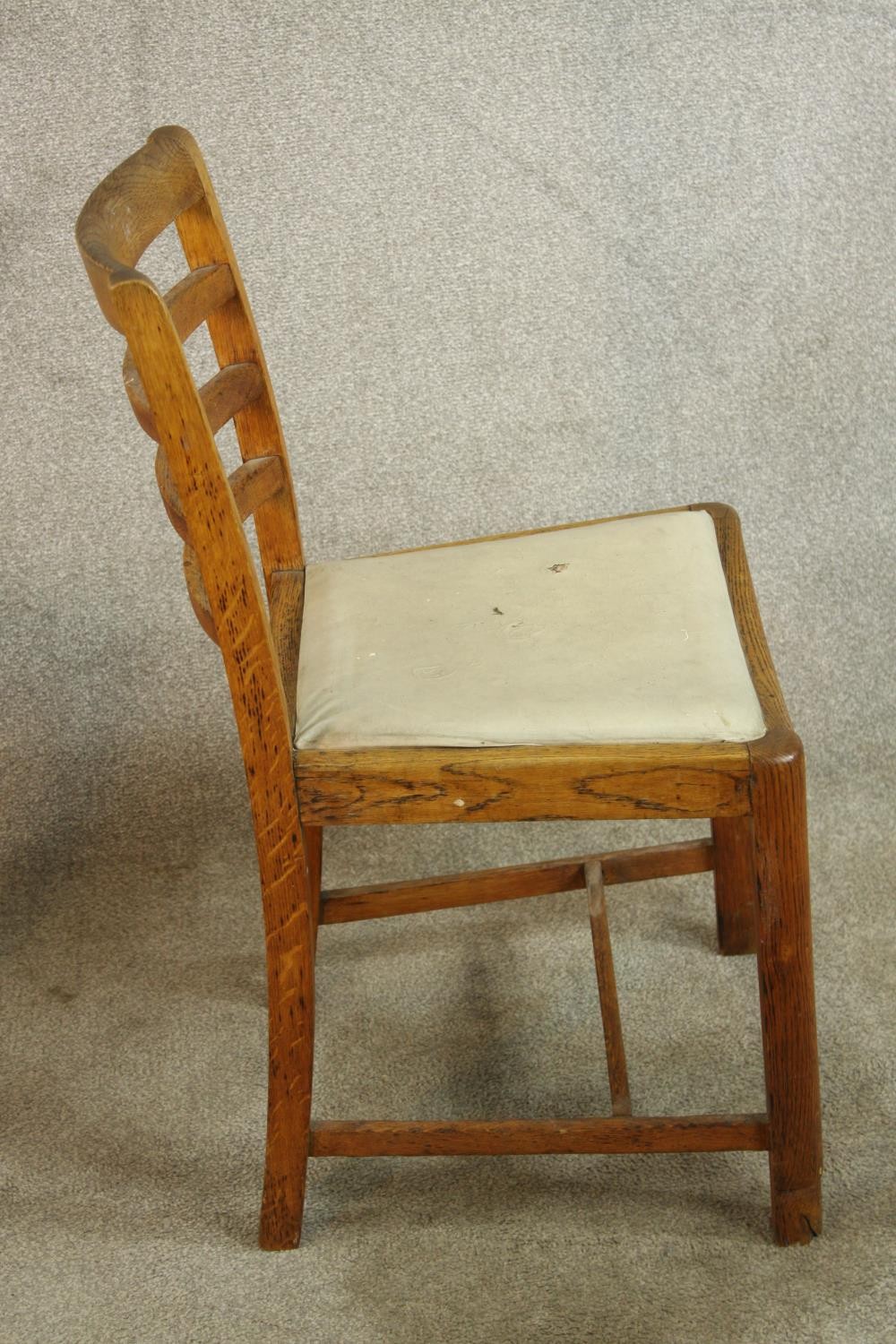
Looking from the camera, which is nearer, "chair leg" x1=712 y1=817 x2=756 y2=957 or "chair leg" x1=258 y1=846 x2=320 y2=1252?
"chair leg" x1=258 y1=846 x2=320 y2=1252

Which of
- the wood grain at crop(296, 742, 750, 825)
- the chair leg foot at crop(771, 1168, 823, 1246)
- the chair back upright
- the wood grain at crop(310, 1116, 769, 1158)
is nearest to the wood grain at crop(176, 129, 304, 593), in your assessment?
the chair back upright

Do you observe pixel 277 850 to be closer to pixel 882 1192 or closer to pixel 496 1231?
pixel 496 1231

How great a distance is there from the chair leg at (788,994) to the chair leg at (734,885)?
300 millimetres

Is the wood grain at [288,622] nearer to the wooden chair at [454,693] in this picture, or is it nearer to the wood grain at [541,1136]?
the wooden chair at [454,693]

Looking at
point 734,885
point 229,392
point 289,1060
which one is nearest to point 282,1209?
point 289,1060

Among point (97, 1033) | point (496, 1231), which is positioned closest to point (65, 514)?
point (97, 1033)

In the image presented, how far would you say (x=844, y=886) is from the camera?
1.55 m

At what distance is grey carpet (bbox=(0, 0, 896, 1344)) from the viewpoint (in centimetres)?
132

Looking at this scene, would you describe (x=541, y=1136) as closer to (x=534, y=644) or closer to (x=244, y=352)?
(x=534, y=644)

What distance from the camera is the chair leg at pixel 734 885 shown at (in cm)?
140

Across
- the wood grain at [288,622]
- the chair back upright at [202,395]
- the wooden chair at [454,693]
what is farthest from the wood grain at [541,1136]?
the wood grain at [288,622]

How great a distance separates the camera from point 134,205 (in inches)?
39.0

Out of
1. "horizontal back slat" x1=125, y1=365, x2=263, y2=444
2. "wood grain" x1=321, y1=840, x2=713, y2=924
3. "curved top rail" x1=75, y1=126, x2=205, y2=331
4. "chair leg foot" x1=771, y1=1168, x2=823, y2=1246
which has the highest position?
"curved top rail" x1=75, y1=126, x2=205, y2=331

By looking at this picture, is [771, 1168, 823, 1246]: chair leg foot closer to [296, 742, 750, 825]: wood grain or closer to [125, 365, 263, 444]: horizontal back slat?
[296, 742, 750, 825]: wood grain
